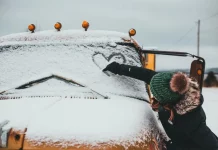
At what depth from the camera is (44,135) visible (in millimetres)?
2041

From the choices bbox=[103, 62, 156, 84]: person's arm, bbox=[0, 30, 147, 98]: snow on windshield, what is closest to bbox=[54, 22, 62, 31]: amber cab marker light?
bbox=[0, 30, 147, 98]: snow on windshield

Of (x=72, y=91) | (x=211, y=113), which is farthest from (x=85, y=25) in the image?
(x=211, y=113)

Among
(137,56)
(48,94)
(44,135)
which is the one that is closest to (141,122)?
(44,135)

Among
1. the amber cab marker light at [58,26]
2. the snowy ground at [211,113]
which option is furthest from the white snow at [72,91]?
the snowy ground at [211,113]

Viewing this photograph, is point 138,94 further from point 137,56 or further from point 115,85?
point 137,56

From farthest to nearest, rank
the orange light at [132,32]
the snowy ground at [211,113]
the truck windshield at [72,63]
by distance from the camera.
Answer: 1. the snowy ground at [211,113]
2. the orange light at [132,32]
3. the truck windshield at [72,63]

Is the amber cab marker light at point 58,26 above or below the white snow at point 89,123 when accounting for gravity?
above

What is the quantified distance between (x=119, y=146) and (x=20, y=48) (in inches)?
72.8

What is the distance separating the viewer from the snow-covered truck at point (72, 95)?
80.7 inches

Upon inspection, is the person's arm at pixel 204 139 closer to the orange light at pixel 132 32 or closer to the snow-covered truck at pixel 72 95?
the snow-covered truck at pixel 72 95

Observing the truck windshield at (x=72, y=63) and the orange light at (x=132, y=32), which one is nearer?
the truck windshield at (x=72, y=63)

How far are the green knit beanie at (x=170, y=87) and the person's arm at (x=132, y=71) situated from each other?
0.54 meters

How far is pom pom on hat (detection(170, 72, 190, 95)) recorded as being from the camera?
7.86ft

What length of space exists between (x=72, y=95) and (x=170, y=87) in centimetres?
78
